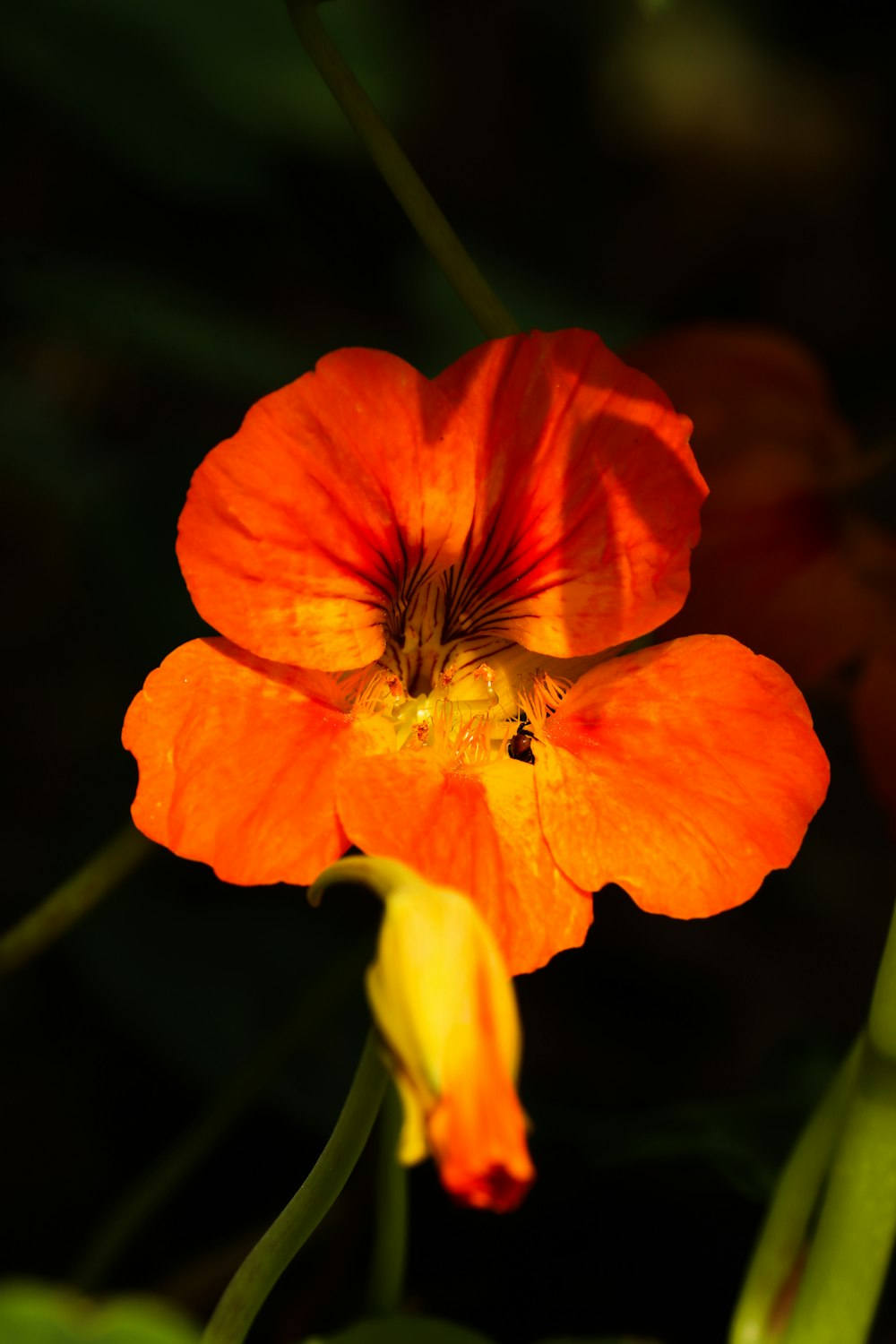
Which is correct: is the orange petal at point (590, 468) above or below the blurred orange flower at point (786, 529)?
above

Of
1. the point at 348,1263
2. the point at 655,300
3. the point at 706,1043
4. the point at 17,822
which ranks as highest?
the point at 655,300

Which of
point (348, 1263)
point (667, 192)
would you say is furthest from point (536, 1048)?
point (667, 192)

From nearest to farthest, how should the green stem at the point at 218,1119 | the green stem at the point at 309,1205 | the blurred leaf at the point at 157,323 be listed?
1. the green stem at the point at 309,1205
2. the green stem at the point at 218,1119
3. the blurred leaf at the point at 157,323

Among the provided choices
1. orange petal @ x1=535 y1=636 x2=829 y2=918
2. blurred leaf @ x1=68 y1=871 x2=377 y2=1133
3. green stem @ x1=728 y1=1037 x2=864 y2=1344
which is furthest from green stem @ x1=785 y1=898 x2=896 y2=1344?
blurred leaf @ x1=68 y1=871 x2=377 y2=1133

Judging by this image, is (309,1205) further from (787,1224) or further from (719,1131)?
(719,1131)

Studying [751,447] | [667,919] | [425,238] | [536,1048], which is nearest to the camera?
[425,238]

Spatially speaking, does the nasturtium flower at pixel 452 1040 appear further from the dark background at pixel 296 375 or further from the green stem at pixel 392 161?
the dark background at pixel 296 375

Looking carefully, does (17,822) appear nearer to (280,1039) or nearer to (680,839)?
(280,1039)

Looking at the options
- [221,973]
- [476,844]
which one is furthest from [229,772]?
[221,973]

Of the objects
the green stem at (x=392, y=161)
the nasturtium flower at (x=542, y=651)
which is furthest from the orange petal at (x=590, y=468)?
the green stem at (x=392, y=161)
